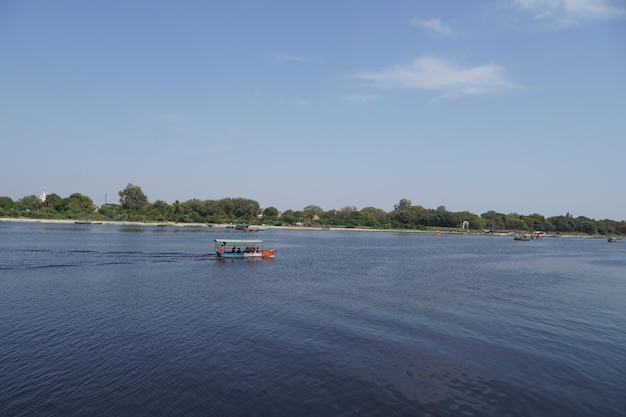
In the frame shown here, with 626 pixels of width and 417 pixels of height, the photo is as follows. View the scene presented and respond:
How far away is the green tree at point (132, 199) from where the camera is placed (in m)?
161

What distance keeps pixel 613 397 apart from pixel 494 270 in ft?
137

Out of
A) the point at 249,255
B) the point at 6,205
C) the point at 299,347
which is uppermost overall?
the point at 6,205

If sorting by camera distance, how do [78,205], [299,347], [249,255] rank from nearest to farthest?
[299,347]
[249,255]
[78,205]

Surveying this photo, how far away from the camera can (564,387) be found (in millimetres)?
17125

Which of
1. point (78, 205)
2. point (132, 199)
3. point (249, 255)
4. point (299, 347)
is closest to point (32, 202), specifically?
point (78, 205)

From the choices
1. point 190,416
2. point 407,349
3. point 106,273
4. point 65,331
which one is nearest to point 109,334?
point 65,331

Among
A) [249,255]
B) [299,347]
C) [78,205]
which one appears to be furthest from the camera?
[78,205]

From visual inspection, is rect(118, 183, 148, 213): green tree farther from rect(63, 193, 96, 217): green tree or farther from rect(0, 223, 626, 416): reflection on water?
rect(0, 223, 626, 416): reflection on water

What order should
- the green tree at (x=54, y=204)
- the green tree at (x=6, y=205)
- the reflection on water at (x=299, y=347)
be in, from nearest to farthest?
the reflection on water at (x=299, y=347)
the green tree at (x=6, y=205)
the green tree at (x=54, y=204)

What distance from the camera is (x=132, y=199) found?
161125 millimetres

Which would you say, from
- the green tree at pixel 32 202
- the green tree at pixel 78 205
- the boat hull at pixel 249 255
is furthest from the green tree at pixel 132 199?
the boat hull at pixel 249 255

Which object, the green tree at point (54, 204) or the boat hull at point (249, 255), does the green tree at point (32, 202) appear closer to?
the green tree at point (54, 204)

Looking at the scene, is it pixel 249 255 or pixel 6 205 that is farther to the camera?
pixel 6 205

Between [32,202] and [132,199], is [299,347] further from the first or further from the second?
[32,202]
